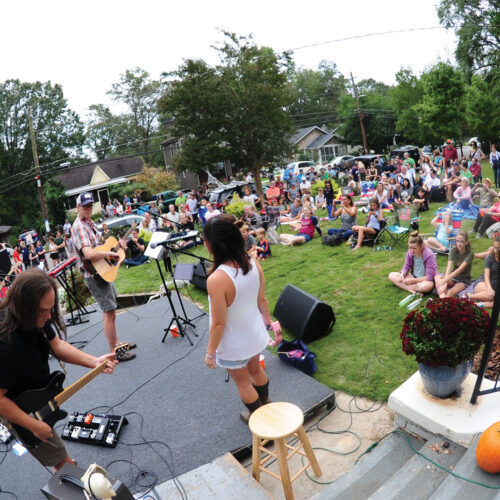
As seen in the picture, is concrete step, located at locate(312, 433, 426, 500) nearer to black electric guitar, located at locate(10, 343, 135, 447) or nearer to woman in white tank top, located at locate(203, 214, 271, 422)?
woman in white tank top, located at locate(203, 214, 271, 422)

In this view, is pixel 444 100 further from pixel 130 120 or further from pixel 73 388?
pixel 130 120

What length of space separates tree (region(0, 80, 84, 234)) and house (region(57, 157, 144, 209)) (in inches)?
87.7

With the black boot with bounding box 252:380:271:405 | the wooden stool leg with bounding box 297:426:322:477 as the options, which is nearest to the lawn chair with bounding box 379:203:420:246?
the black boot with bounding box 252:380:271:405

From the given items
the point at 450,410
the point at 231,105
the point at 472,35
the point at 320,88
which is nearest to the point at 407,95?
the point at 472,35

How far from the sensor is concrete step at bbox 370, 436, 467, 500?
102 inches

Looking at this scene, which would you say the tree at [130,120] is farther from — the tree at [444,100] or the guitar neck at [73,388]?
the guitar neck at [73,388]

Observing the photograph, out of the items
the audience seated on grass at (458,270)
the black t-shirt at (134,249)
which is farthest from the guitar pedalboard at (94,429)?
the black t-shirt at (134,249)

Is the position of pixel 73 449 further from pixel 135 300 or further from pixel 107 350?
pixel 135 300

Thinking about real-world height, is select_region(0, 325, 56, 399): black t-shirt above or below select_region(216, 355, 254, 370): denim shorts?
above

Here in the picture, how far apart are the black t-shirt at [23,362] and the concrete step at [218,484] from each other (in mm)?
1277

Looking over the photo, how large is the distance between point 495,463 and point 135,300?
8.03 meters

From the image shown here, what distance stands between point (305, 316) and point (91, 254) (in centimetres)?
270

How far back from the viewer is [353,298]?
6.30 m

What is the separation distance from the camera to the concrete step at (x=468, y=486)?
7.91 feet
